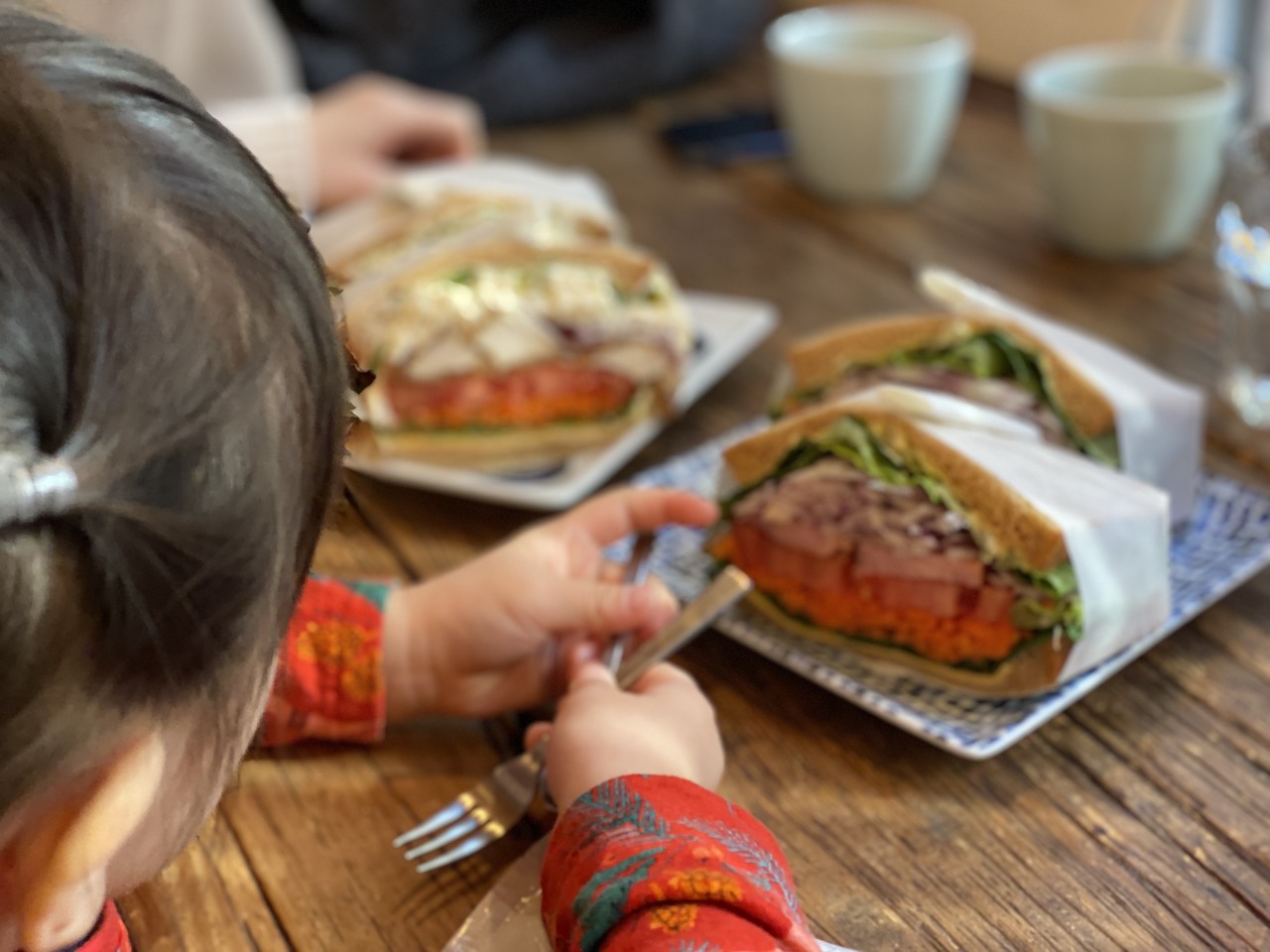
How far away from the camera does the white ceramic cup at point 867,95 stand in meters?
1.63

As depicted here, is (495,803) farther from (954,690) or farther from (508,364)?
(508,364)

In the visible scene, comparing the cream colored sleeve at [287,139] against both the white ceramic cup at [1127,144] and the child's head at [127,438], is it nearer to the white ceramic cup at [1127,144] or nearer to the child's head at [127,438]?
the white ceramic cup at [1127,144]

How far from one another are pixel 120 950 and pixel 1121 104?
1311 millimetres

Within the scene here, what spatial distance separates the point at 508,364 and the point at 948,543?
53 cm

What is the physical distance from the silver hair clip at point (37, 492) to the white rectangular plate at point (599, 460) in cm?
66

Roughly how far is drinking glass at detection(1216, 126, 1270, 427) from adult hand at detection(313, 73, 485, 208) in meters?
1.04

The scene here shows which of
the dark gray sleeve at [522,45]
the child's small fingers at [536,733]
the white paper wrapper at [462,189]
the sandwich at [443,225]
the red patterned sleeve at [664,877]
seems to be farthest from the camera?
the dark gray sleeve at [522,45]

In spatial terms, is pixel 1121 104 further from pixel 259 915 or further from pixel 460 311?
pixel 259 915

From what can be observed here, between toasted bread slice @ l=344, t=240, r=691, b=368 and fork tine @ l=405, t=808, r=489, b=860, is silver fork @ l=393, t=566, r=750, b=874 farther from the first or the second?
toasted bread slice @ l=344, t=240, r=691, b=368

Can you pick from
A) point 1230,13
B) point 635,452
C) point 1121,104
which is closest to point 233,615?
point 635,452

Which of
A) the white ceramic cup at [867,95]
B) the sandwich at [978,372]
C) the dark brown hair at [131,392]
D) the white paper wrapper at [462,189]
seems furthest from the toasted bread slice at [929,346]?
the white ceramic cup at [867,95]

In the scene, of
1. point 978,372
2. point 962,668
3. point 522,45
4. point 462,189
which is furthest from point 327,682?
point 522,45

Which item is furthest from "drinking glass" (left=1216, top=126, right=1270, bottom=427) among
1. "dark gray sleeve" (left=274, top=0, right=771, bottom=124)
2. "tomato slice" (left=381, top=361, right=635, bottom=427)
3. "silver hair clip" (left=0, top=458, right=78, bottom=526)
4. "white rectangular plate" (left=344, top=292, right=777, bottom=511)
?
"dark gray sleeve" (left=274, top=0, right=771, bottom=124)

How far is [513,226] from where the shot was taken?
1341 mm
